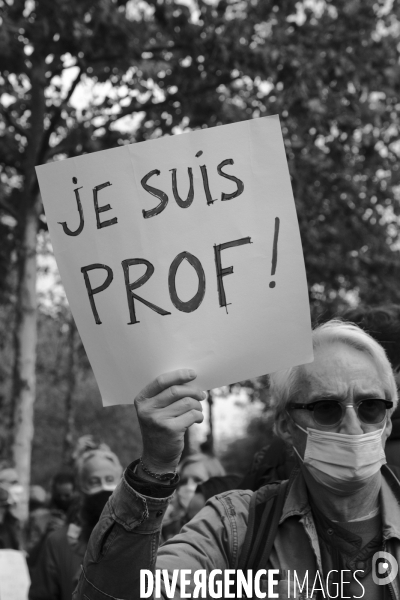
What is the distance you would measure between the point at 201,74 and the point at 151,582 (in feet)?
26.9

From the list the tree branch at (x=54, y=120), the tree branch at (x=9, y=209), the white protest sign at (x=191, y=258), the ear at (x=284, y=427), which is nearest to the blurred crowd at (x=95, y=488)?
the ear at (x=284, y=427)

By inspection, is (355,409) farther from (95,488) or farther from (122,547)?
(95,488)

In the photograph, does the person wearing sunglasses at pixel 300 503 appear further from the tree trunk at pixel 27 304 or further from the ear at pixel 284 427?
the tree trunk at pixel 27 304

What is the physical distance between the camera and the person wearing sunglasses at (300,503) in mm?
1867

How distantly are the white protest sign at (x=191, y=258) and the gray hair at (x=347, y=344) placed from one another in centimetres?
34

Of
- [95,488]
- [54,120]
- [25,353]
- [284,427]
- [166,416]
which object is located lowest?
[95,488]

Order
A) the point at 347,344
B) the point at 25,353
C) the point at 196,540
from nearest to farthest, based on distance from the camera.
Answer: the point at 196,540, the point at 347,344, the point at 25,353

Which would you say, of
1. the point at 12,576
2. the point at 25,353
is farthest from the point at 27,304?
the point at 12,576

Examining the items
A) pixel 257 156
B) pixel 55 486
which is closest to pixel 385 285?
pixel 55 486

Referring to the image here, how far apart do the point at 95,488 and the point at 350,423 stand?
2.52 metres

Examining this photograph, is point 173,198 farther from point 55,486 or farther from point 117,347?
point 55,486

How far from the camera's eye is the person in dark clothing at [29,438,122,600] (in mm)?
4234

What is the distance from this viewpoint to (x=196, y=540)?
2.13 metres

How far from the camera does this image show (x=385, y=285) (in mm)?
12000
